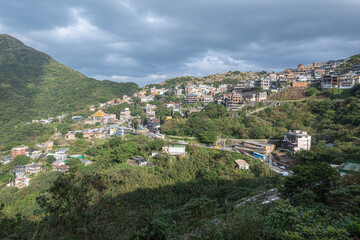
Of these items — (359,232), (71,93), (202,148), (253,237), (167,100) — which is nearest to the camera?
(359,232)

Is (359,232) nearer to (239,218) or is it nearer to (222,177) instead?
(239,218)

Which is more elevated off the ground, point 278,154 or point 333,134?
point 333,134

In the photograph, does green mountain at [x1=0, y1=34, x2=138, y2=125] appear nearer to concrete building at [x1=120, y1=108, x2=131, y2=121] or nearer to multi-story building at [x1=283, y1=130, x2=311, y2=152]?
concrete building at [x1=120, y1=108, x2=131, y2=121]

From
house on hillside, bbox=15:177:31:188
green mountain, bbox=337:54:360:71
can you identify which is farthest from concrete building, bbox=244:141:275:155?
green mountain, bbox=337:54:360:71

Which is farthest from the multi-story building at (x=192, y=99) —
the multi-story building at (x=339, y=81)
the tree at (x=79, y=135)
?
the multi-story building at (x=339, y=81)

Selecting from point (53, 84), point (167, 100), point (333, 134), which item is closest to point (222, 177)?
point (333, 134)

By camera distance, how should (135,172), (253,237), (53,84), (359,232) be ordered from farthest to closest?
(53,84) → (135,172) → (253,237) → (359,232)

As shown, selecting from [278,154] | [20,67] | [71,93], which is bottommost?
[278,154]

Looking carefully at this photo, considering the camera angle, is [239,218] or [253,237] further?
[239,218]

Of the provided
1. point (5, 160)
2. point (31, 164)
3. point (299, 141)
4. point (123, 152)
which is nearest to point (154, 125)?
point (123, 152)
